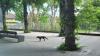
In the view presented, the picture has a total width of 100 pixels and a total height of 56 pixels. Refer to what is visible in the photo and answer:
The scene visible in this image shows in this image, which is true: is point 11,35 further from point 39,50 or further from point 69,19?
point 69,19

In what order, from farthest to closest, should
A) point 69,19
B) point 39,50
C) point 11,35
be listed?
point 11,35 < point 69,19 < point 39,50

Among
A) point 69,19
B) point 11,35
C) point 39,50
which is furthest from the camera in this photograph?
point 11,35

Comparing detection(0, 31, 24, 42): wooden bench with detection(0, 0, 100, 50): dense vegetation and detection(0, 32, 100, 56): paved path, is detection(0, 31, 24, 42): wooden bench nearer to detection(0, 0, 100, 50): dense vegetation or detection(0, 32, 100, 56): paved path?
detection(0, 32, 100, 56): paved path

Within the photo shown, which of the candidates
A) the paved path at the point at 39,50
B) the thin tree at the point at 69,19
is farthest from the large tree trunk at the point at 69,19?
the paved path at the point at 39,50

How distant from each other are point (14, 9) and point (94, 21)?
32.4 ft

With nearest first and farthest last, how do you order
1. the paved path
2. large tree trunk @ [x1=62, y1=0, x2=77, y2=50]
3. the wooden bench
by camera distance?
the paved path < large tree trunk @ [x1=62, y1=0, x2=77, y2=50] < the wooden bench

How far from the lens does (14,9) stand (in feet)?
118

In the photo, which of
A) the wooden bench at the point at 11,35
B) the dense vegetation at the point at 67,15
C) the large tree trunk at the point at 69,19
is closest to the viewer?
the large tree trunk at the point at 69,19

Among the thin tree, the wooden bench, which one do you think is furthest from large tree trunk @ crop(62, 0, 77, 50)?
the wooden bench

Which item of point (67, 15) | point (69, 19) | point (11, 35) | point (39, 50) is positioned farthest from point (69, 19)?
point (11, 35)

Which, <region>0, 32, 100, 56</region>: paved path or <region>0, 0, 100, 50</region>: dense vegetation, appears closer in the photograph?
<region>0, 32, 100, 56</region>: paved path

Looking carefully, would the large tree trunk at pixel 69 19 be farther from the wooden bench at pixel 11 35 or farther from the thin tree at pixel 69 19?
the wooden bench at pixel 11 35

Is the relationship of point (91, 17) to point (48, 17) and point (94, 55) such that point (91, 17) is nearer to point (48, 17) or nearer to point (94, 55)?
point (94, 55)

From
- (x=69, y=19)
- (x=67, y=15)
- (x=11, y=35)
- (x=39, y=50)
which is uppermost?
(x=67, y=15)
